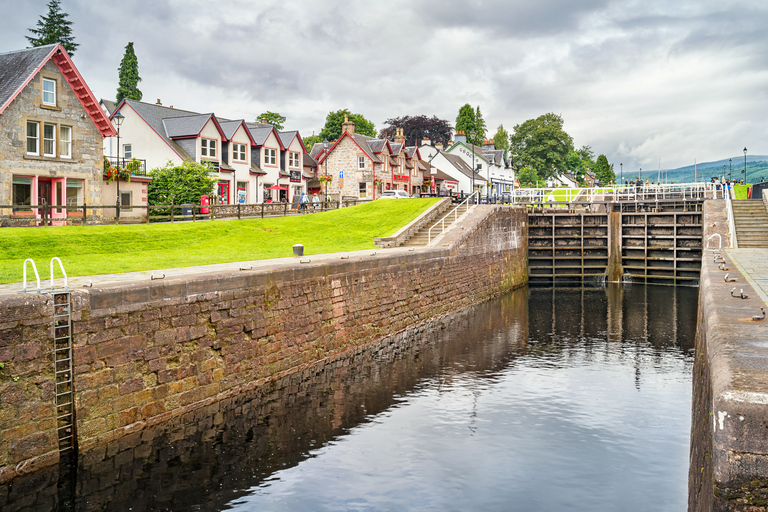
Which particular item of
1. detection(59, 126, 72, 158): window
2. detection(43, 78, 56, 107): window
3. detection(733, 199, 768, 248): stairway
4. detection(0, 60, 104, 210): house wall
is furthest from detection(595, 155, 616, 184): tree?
detection(43, 78, 56, 107): window

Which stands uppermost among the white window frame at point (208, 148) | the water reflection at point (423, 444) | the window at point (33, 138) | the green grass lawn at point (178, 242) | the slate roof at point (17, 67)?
the slate roof at point (17, 67)

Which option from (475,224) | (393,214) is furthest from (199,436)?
(393,214)

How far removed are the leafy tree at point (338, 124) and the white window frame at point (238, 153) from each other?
44.8 m

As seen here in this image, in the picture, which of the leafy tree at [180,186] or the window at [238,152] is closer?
the leafy tree at [180,186]

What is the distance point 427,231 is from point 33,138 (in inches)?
768

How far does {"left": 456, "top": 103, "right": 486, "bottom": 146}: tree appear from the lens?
12081 cm

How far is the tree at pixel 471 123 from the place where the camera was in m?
121

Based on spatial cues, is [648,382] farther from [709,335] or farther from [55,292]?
[55,292]

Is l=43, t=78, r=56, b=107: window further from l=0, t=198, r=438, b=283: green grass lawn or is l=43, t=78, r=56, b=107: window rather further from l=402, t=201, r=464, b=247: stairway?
l=402, t=201, r=464, b=247: stairway

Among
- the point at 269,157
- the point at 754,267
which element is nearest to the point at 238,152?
the point at 269,157

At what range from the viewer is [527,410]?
1369 centimetres

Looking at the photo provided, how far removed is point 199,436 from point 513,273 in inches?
1077

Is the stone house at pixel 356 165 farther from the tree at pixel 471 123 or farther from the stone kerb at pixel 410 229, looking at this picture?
the tree at pixel 471 123

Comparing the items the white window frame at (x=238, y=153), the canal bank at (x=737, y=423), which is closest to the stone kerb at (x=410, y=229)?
the white window frame at (x=238, y=153)
